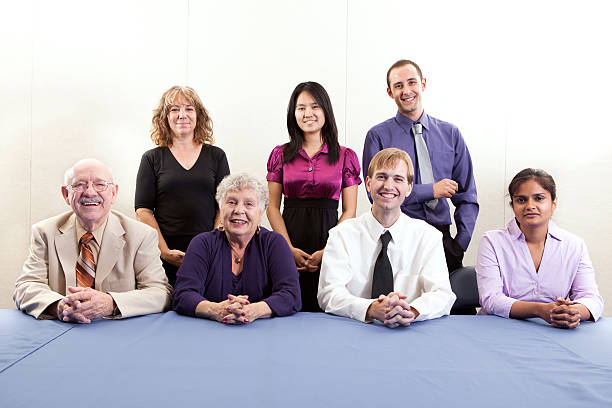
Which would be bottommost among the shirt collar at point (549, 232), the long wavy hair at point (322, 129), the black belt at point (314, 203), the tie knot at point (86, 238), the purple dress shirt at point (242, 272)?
the purple dress shirt at point (242, 272)

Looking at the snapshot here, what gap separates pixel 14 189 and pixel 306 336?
10.4 ft

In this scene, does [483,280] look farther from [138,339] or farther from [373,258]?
→ [138,339]

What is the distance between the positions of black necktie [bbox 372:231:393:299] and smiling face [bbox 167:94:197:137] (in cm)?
144

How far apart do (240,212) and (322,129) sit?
36.5 inches

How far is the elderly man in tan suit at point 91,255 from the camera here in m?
1.94

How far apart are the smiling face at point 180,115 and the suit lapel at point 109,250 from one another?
2.90 feet

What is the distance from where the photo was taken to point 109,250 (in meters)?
2.00

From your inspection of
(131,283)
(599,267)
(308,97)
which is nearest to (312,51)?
(308,97)

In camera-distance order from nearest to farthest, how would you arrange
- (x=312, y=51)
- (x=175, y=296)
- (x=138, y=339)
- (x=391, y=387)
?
(x=391, y=387) → (x=138, y=339) → (x=175, y=296) → (x=312, y=51)

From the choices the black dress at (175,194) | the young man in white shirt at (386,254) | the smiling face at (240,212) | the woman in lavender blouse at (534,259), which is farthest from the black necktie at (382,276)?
the black dress at (175,194)

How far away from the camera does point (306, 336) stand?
161cm

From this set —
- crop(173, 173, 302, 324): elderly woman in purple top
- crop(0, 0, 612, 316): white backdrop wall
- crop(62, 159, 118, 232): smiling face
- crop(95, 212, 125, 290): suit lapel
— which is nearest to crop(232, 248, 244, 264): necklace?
crop(173, 173, 302, 324): elderly woman in purple top

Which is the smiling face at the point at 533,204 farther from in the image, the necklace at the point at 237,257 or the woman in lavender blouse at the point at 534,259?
the necklace at the point at 237,257

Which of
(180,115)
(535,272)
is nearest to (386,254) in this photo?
(535,272)
